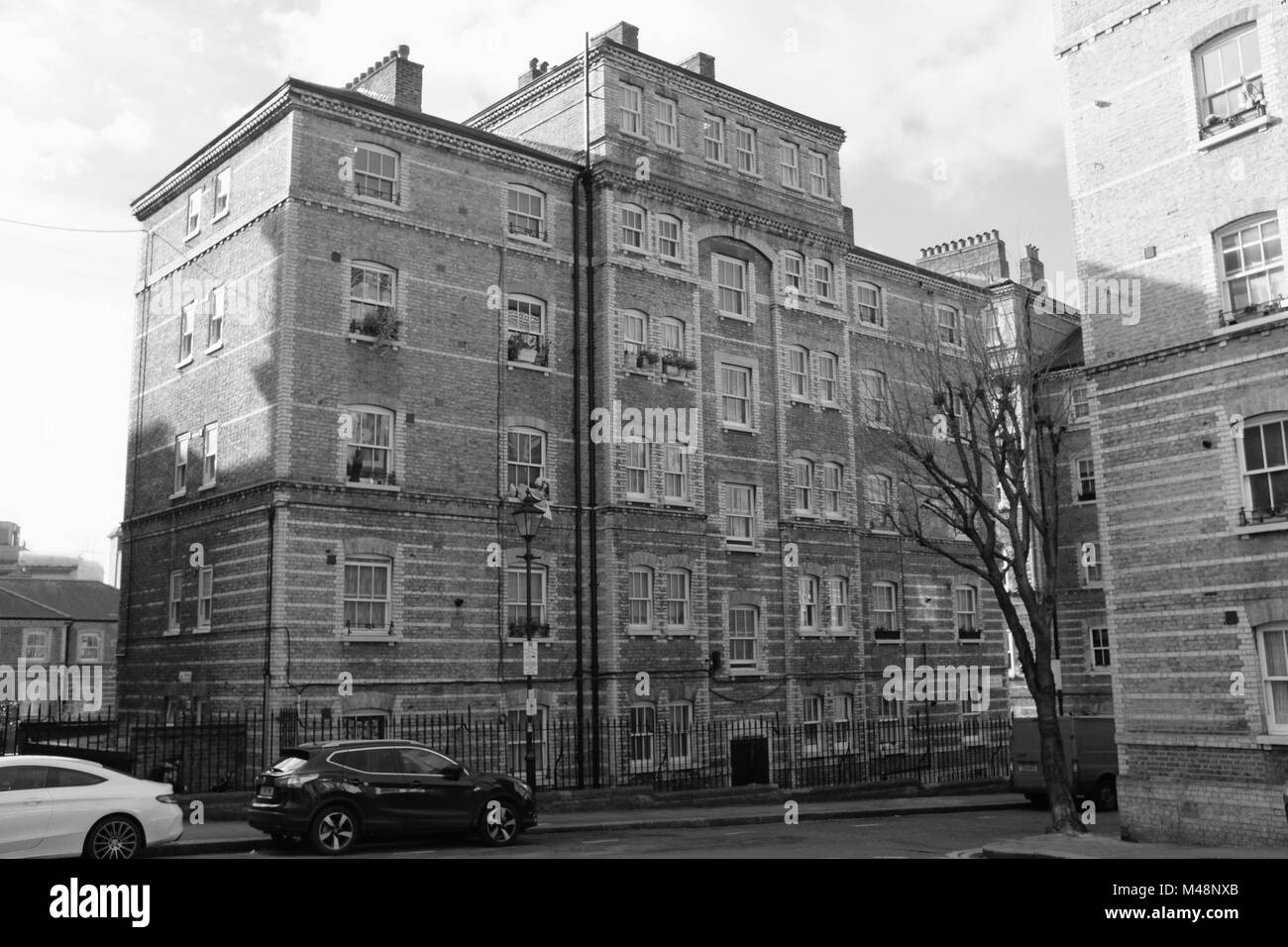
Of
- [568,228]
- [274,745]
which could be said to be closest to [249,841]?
[274,745]

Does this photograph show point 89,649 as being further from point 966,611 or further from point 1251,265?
point 1251,265

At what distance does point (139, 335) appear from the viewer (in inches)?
1309

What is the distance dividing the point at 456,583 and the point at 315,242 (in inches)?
345

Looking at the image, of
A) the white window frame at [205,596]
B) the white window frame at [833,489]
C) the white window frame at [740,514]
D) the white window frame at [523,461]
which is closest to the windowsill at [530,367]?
the white window frame at [523,461]

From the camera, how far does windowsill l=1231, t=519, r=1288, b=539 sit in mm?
18312

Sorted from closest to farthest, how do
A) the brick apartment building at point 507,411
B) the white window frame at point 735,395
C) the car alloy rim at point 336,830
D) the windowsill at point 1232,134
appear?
1. the car alloy rim at point 336,830
2. the windowsill at point 1232,134
3. the brick apartment building at point 507,411
4. the white window frame at point 735,395

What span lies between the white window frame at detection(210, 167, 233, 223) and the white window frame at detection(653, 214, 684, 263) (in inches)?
456

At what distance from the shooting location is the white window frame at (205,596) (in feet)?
91.6

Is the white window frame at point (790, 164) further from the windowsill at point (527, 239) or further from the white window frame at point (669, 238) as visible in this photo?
the windowsill at point (527, 239)

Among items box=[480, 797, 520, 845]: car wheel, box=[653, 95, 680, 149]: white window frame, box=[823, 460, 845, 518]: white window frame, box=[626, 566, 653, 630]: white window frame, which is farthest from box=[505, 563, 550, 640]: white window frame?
box=[653, 95, 680, 149]: white window frame

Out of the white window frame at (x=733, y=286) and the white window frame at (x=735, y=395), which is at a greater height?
the white window frame at (x=733, y=286)

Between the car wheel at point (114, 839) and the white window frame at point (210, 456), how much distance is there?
14.2 m

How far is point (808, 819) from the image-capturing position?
25.4m

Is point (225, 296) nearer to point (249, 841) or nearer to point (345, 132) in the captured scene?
point (345, 132)
